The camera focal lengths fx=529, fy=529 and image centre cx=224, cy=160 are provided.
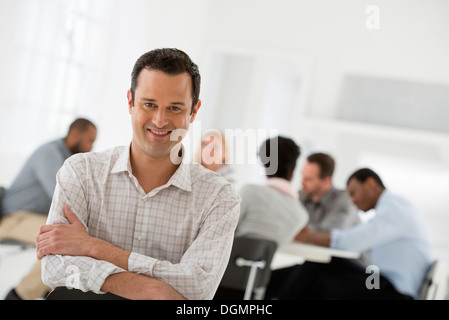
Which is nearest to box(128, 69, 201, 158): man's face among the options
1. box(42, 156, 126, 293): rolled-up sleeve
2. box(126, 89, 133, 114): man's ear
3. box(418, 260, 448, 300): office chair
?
box(126, 89, 133, 114): man's ear

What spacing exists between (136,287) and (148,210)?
0.21 meters

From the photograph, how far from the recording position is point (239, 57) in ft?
16.0

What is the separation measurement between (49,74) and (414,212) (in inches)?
107

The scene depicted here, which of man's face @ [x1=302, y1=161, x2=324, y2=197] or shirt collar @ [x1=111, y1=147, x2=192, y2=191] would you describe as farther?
man's face @ [x1=302, y1=161, x2=324, y2=197]

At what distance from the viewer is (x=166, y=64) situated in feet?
3.99

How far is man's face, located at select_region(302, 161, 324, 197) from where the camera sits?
2.97m

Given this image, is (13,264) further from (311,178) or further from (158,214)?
(158,214)

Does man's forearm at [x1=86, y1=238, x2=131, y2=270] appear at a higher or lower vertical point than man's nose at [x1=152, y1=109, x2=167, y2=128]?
lower

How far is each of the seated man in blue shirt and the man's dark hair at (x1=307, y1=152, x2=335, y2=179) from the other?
557mm

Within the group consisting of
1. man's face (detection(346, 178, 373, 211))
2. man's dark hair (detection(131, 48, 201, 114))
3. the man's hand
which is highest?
man's dark hair (detection(131, 48, 201, 114))

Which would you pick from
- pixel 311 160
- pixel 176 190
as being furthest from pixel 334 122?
pixel 176 190

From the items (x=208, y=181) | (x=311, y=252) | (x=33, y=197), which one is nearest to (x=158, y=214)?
(x=208, y=181)

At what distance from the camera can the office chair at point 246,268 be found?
2.11 m

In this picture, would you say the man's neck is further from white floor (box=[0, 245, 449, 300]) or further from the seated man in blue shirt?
white floor (box=[0, 245, 449, 300])
